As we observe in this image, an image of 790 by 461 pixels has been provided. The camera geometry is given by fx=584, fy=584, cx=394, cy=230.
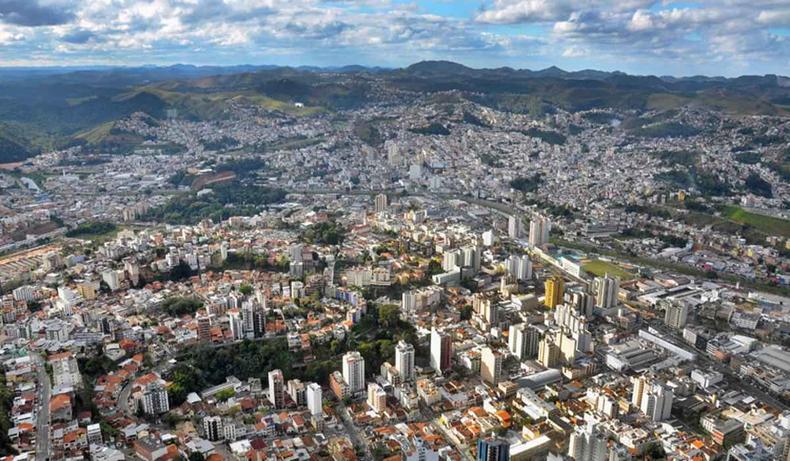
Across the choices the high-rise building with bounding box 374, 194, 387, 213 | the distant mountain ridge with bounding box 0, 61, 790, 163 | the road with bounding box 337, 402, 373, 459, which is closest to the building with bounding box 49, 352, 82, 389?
the road with bounding box 337, 402, 373, 459

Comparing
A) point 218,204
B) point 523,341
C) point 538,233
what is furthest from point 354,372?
point 218,204

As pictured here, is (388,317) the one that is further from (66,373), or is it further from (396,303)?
(66,373)

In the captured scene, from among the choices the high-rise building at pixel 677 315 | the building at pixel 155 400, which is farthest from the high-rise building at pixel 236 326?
the high-rise building at pixel 677 315

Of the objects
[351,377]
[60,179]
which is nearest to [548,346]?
[351,377]

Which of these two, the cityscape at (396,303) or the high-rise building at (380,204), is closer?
the cityscape at (396,303)

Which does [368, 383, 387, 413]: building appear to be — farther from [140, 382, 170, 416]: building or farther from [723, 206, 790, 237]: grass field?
[723, 206, 790, 237]: grass field

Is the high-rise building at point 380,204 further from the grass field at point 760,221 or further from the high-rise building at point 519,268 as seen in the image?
the grass field at point 760,221

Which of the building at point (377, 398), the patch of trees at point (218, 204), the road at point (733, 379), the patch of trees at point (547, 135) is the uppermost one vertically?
the patch of trees at point (547, 135)
